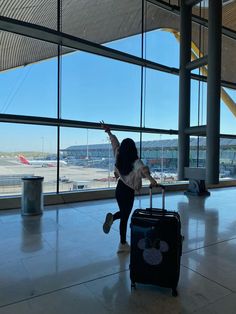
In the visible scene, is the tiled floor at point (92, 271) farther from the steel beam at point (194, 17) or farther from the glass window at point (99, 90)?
the steel beam at point (194, 17)

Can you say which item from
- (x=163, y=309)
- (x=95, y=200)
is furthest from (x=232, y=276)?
(x=95, y=200)

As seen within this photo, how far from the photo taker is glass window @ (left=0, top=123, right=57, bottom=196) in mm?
5645

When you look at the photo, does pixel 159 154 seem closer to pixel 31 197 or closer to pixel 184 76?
pixel 184 76

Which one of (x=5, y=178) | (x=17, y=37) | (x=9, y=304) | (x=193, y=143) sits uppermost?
(x=17, y=37)

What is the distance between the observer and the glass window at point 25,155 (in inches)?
222

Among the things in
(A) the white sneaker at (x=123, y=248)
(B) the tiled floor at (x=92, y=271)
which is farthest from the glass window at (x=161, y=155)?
(A) the white sneaker at (x=123, y=248)

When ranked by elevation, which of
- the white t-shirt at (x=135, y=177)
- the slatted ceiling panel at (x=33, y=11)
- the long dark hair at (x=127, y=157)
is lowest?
the white t-shirt at (x=135, y=177)

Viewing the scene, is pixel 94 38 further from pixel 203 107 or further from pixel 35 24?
pixel 203 107

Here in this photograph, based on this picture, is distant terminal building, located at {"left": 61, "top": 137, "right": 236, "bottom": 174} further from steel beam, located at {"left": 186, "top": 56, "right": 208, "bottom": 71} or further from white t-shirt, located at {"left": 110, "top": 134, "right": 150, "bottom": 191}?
white t-shirt, located at {"left": 110, "top": 134, "right": 150, "bottom": 191}

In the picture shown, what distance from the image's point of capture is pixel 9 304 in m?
2.04

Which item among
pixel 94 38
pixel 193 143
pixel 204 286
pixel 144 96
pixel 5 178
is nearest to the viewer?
pixel 204 286

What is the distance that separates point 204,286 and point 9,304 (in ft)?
5.74

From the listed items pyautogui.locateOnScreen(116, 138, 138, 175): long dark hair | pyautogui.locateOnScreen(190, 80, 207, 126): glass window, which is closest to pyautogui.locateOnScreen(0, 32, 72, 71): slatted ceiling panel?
pyautogui.locateOnScreen(116, 138, 138, 175): long dark hair

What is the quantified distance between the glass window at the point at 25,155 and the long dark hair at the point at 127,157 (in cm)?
352
